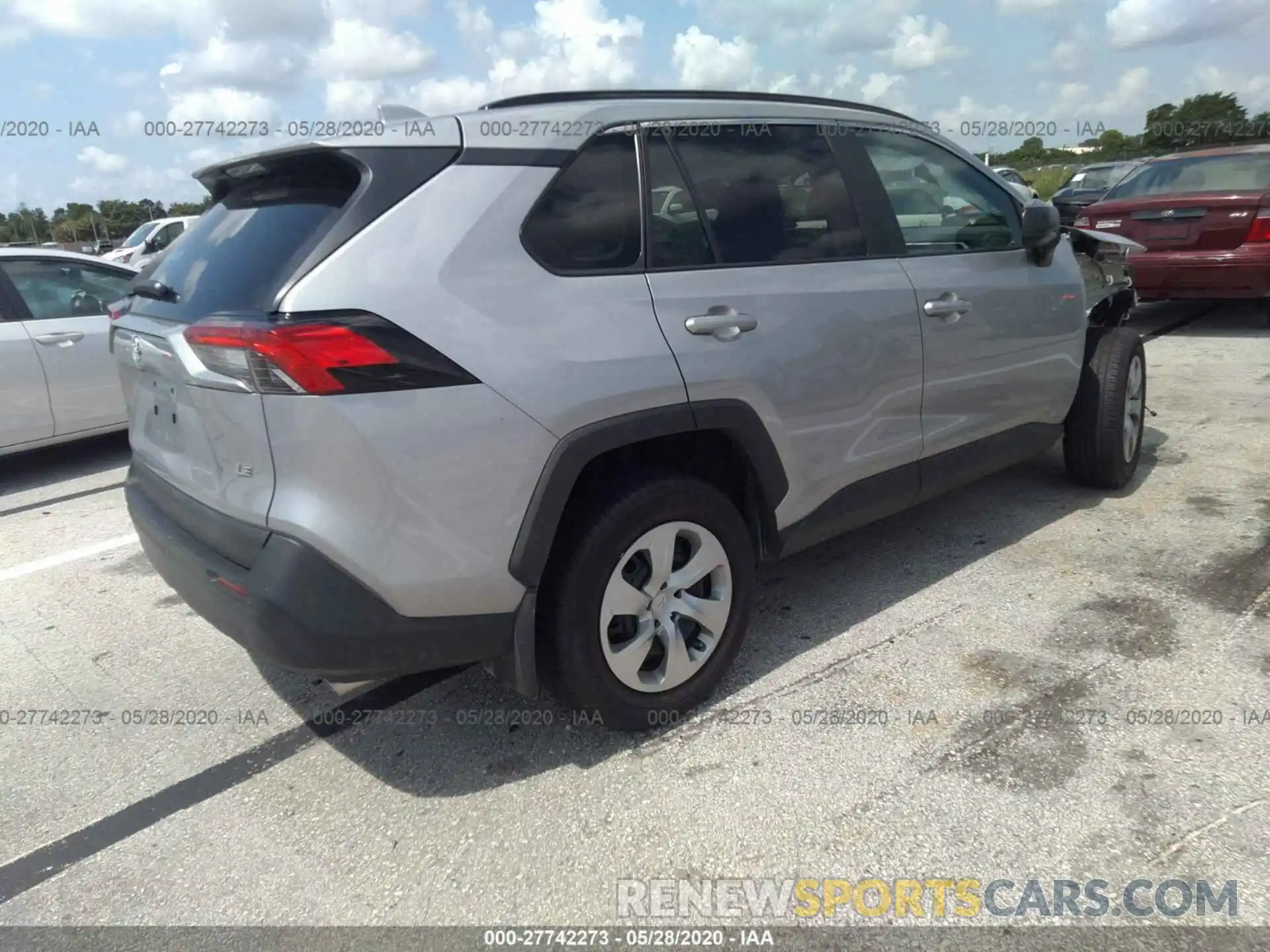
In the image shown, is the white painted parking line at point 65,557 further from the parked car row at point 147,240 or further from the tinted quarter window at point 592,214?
the parked car row at point 147,240

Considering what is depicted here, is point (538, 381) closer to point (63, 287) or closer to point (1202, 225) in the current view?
point (63, 287)

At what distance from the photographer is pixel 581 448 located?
2.45 m

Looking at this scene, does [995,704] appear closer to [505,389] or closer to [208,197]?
[505,389]

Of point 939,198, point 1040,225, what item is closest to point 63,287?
point 939,198

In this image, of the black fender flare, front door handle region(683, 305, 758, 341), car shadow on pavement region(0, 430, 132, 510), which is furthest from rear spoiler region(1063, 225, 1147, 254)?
car shadow on pavement region(0, 430, 132, 510)

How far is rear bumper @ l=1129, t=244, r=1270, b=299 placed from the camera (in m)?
7.99

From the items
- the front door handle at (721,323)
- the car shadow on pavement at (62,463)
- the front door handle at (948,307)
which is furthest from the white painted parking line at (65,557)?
the front door handle at (948,307)

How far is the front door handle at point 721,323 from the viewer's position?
8.80 feet

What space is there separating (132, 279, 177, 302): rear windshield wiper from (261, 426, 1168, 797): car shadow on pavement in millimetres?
1356

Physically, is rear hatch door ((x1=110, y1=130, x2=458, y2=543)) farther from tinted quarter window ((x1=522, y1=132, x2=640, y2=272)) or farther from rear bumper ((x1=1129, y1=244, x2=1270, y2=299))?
rear bumper ((x1=1129, y1=244, x2=1270, y2=299))

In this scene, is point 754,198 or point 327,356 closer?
point 327,356

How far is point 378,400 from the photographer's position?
2.17 m

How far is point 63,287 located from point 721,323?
205 inches

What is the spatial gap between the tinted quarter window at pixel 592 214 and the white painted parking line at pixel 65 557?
3344mm
